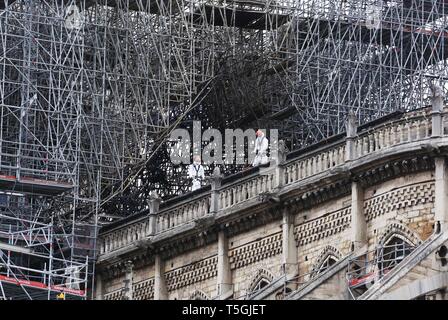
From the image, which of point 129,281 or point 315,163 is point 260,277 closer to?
point 315,163

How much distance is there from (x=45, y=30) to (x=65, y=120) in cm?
344

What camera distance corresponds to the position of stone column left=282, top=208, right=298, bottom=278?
73125 mm

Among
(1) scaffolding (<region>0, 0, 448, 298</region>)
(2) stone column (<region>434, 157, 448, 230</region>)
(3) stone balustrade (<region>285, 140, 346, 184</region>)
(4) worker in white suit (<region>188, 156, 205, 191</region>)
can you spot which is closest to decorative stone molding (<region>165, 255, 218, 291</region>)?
(1) scaffolding (<region>0, 0, 448, 298</region>)

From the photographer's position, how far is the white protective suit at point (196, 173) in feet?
296

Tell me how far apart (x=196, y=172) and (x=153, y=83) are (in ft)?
21.4

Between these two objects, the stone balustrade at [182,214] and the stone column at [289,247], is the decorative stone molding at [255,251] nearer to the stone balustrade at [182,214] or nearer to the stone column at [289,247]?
the stone column at [289,247]

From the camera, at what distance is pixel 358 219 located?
230 ft

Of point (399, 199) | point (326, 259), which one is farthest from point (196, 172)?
point (399, 199)

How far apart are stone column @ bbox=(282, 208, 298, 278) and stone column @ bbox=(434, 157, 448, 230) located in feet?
24.8

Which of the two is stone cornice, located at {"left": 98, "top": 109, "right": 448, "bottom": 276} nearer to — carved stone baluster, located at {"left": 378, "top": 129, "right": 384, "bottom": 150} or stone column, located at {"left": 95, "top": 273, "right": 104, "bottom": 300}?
carved stone baluster, located at {"left": 378, "top": 129, "right": 384, "bottom": 150}

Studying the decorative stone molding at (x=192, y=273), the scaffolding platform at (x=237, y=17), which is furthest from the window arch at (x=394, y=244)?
the scaffolding platform at (x=237, y=17)
